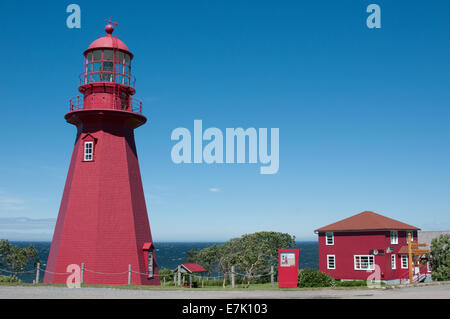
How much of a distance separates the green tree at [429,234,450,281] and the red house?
1.86m

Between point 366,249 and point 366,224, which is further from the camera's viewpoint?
point 366,224

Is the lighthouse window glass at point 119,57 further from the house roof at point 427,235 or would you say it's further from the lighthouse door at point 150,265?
the house roof at point 427,235

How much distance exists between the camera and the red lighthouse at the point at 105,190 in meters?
25.8

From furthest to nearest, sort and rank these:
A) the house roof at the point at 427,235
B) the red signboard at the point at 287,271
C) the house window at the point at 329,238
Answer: the house roof at the point at 427,235
the house window at the point at 329,238
the red signboard at the point at 287,271

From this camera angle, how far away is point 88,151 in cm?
2738

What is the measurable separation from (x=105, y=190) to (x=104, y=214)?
1.47m

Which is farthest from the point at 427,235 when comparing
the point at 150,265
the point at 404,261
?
the point at 150,265

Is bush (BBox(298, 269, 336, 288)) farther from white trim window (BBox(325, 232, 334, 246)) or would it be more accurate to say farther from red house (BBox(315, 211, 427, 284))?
white trim window (BBox(325, 232, 334, 246))

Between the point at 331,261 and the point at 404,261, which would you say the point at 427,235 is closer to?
the point at 404,261

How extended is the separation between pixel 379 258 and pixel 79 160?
27862 millimetres

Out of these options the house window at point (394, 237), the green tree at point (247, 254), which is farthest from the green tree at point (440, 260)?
the green tree at point (247, 254)

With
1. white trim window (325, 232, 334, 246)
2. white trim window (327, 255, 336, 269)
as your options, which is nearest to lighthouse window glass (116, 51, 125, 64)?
white trim window (325, 232, 334, 246)
